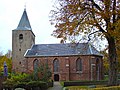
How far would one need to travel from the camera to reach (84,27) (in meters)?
25.6

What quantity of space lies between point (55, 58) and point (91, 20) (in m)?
48.8

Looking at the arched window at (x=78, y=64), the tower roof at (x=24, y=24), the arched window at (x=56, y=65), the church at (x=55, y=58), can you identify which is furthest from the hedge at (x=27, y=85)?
the tower roof at (x=24, y=24)

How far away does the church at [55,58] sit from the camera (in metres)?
71.1

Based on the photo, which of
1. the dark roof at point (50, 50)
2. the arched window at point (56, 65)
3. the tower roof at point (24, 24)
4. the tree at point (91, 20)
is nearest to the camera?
the tree at point (91, 20)

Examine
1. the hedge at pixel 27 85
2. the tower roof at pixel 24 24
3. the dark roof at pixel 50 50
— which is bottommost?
the hedge at pixel 27 85

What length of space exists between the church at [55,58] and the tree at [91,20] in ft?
137

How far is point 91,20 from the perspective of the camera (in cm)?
2508

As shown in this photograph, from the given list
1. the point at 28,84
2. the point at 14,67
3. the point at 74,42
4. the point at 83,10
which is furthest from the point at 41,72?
the point at 14,67

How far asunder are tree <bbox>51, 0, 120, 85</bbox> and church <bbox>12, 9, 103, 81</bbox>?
41784mm

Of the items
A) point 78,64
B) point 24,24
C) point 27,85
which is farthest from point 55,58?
point 27,85

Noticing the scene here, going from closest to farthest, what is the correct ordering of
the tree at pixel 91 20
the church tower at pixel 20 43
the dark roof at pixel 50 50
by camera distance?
the tree at pixel 91 20, the dark roof at pixel 50 50, the church tower at pixel 20 43

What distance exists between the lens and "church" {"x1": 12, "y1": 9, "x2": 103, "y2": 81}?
71.1 meters

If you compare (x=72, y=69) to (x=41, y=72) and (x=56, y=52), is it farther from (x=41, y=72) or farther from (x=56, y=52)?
(x=41, y=72)

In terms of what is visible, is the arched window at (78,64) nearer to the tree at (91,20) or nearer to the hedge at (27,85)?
the hedge at (27,85)
